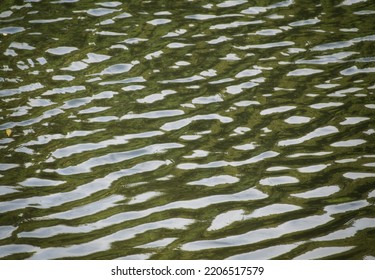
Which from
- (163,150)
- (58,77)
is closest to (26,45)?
(58,77)

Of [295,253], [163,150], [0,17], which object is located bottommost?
[295,253]

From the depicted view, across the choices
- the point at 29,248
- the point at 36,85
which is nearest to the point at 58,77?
the point at 36,85

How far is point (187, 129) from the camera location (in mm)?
7102

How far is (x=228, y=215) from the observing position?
18.8 ft

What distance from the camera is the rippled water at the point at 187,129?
18.1 ft

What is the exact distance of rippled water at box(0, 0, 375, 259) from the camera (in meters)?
5.53

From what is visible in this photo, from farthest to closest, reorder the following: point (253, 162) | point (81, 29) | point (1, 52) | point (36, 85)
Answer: point (81, 29)
point (1, 52)
point (36, 85)
point (253, 162)

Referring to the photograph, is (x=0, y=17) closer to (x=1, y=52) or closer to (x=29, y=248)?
(x=1, y=52)

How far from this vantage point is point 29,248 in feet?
17.6

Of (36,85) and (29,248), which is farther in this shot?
(36,85)

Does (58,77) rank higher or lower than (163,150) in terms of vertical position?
higher
